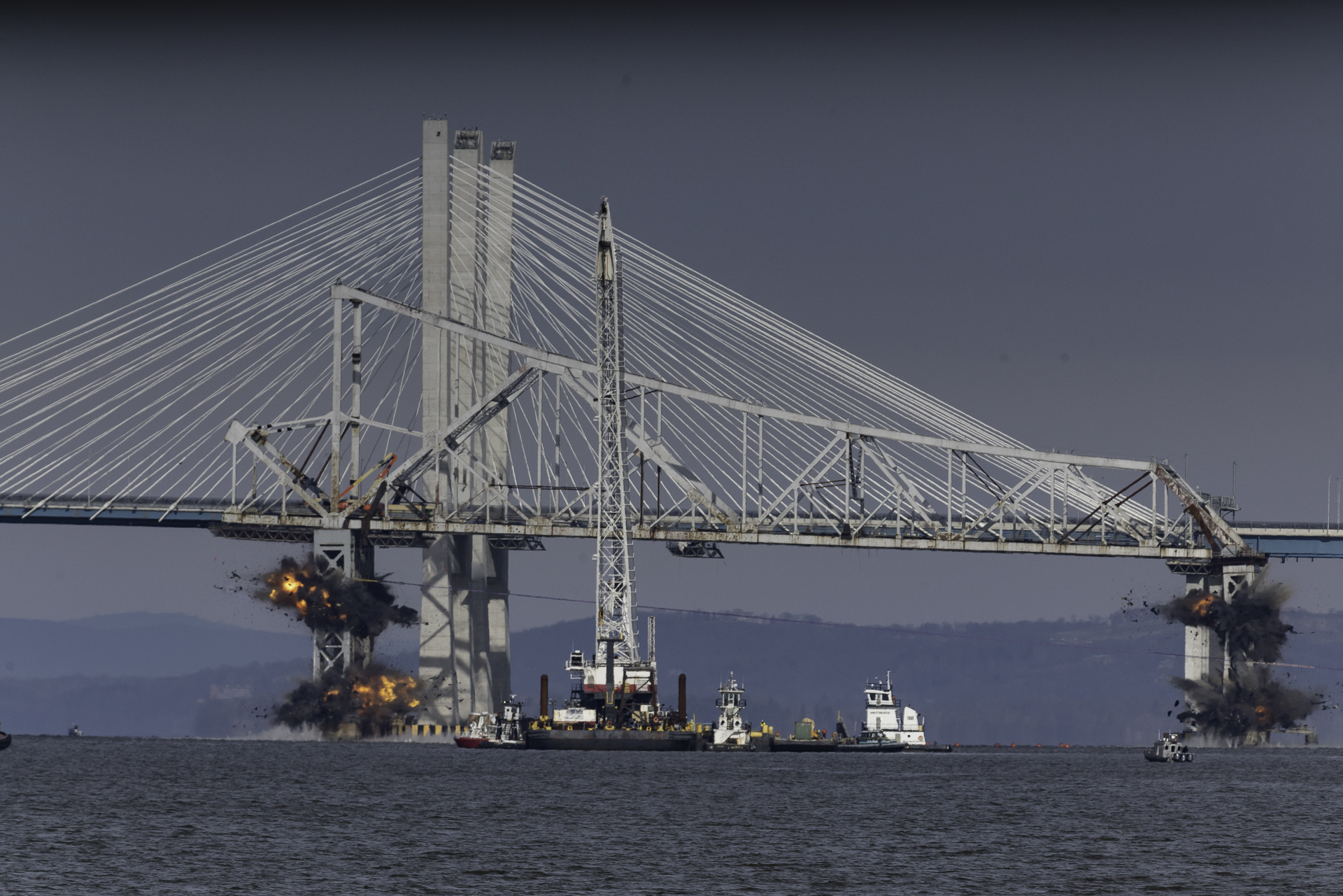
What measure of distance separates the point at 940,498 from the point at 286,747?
64.3m

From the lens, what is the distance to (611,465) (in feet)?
579

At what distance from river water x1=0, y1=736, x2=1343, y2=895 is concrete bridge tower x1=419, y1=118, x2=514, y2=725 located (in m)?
58.8

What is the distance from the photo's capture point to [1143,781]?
123 meters

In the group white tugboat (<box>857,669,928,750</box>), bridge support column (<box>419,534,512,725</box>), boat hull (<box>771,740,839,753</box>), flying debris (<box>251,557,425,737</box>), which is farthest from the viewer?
bridge support column (<box>419,534,512,725</box>)

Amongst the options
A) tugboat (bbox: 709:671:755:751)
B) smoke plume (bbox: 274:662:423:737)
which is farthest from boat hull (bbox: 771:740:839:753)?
smoke plume (bbox: 274:662:423:737)

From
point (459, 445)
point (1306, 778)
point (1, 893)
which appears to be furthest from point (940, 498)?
point (1, 893)

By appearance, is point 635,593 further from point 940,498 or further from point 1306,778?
point 1306,778

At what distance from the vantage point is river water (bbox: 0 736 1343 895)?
228 ft

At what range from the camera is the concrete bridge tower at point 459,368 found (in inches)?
7426

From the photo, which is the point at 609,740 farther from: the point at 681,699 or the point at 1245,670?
the point at 1245,670

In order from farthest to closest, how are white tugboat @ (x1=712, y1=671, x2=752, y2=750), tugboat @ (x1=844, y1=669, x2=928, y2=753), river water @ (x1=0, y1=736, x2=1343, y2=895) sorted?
tugboat @ (x1=844, y1=669, x2=928, y2=753)
white tugboat @ (x1=712, y1=671, x2=752, y2=750)
river water @ (x1=0, y1=736, x2=1343, y2=895)

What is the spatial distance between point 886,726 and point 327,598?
51.3 meters

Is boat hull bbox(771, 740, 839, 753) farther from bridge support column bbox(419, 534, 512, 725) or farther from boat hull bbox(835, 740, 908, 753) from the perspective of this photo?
bridge support column bbox(419, 534, 512, 725)

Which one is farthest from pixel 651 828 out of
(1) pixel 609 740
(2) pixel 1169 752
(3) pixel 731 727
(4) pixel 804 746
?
(4) pixel 804 746
